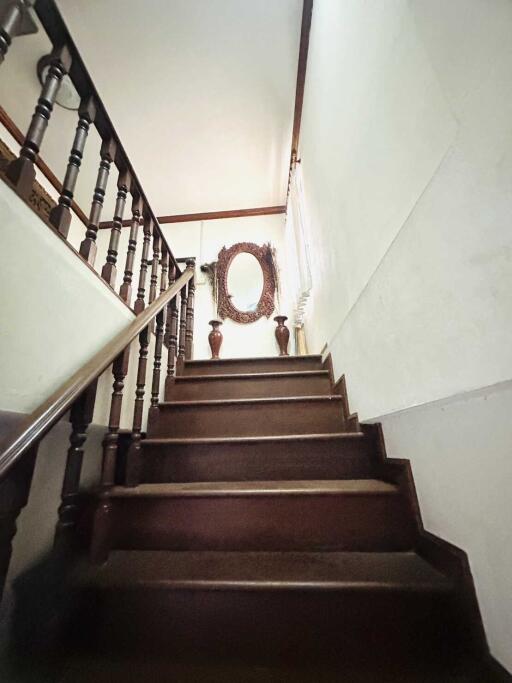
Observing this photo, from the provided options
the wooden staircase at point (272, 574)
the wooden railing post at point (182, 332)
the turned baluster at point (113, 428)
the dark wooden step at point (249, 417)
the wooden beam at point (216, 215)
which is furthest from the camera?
the wooden beam at point (216, 215)

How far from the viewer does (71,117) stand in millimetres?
2596

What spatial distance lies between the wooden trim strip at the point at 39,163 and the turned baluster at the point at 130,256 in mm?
1063

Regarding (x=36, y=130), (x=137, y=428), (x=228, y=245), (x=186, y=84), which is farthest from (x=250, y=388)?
(x=186, y=84)

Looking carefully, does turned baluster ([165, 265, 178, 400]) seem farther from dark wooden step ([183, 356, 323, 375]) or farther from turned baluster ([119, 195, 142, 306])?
turned baluster ([119, 195, 142, 306])

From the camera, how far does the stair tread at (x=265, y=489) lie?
3.19ft

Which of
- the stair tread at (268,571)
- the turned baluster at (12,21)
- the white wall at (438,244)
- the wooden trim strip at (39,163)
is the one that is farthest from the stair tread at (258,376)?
the wooden trim strip at (39,163)

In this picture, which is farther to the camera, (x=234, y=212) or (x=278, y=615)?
(x=234, y=212)

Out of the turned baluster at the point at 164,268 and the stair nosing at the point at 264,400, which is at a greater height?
the turned baluster at the point at 164,268

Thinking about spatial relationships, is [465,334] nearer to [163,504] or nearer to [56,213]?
[163,504]

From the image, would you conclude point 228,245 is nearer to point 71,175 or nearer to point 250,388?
point 250,388

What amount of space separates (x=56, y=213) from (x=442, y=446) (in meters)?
1.47

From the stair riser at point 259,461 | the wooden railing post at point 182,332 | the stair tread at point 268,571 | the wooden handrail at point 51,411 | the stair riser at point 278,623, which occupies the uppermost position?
the wooden railing post at point 182,332

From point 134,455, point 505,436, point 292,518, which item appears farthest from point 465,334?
point 134,455

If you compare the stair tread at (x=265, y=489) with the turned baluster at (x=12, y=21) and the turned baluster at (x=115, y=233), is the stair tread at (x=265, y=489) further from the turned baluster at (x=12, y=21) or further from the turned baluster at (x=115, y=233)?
the turned baluster at (x=12, y=21)
